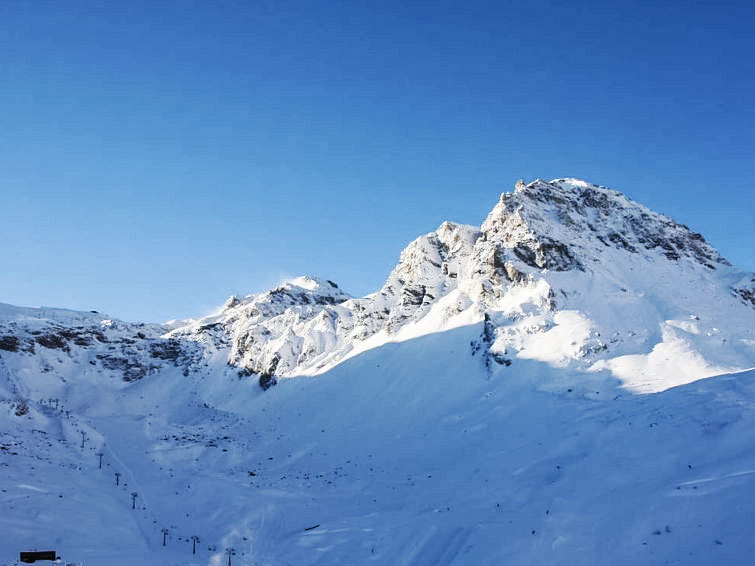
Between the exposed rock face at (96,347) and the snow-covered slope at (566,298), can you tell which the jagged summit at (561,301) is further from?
the exposed rock face at (96,347)

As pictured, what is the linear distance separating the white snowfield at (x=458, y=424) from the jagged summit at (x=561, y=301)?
10.5 inches

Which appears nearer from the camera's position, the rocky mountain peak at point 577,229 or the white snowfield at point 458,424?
the white snowfield at point 458,424

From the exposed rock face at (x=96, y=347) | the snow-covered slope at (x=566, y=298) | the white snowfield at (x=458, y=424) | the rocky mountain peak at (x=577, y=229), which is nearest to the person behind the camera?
the white snowfield at (x=458, y=424)

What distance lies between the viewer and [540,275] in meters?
50.5

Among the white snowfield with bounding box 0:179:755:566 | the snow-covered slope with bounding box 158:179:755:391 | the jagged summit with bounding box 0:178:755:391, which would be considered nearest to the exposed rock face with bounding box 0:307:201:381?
the white snowfield with bounding box 0:179:755:566

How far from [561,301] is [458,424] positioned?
17.4m

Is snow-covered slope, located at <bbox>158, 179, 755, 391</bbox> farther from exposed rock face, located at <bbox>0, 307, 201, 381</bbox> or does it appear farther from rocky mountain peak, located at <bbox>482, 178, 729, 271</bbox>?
exposed rock face, located at <bbox>0, 307, 201, 381</bbox>

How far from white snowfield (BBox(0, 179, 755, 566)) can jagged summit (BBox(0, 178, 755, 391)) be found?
266mm

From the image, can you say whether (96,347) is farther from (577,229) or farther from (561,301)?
(577,229)

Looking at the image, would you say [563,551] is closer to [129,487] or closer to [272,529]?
[272,529]

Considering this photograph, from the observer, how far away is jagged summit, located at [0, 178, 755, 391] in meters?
39.4

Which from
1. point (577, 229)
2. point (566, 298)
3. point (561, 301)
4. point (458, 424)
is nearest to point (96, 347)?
point (458, 424)

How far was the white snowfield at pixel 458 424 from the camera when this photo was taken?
727 inches

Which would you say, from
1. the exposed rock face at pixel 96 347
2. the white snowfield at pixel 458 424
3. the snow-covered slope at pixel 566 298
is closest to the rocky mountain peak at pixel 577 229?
the snow-covered slope at pixel 566 298
